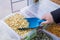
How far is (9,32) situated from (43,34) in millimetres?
207

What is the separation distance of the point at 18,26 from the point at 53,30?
0.21 m

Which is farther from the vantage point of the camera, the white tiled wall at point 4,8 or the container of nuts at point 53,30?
the white tiled wall at point 4,8

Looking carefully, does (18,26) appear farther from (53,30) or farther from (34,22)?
(53,30)

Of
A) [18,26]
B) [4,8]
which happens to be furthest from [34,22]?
[4,8]

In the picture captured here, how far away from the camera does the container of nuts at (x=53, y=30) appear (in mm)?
826

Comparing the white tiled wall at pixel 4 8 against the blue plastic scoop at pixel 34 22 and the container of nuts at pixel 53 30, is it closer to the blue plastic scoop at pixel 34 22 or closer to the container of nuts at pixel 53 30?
the blue plastic scoop at pixel 34 22

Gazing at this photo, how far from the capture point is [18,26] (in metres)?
0.90

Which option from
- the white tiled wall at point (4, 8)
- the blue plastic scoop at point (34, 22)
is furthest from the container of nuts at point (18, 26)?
the white tiled wall at point (4, 8)

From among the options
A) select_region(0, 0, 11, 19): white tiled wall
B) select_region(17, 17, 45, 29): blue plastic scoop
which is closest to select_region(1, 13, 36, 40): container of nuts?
select_region(17, 17, 45, 29): blue plastic scoop

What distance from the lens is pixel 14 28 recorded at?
2.91 ft

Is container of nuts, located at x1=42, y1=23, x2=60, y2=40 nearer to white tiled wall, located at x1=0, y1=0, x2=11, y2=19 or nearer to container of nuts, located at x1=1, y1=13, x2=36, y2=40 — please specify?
container of nuts, located at x1=1, y1=13, x2=36, y2=40

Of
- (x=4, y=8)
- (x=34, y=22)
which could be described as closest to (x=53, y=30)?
(x=34, y=22)

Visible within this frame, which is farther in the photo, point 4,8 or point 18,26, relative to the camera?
point 4,8

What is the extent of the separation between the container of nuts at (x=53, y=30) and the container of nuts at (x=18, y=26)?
0.08 metres
